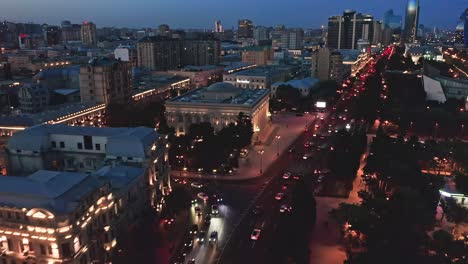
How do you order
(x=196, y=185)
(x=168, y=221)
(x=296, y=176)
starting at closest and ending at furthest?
1. (x=168, y=221)
2. (x=196, y=185)
3. (x=296, y=176)

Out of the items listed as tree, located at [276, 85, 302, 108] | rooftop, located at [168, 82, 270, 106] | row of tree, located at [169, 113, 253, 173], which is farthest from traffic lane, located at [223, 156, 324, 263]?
tree, located at [276, 85, 302, 108]

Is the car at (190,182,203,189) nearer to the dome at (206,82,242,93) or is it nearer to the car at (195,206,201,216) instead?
the car at (195,206,201,216)

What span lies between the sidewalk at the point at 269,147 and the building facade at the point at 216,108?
423cm

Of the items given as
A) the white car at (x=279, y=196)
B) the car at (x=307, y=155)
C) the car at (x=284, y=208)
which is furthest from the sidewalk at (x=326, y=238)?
the car at (x=307, y=155)

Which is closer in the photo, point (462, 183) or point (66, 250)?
point (66, 250)

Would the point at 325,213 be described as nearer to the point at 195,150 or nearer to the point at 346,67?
the point at 195,150

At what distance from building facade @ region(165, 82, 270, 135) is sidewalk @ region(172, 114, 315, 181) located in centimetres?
423

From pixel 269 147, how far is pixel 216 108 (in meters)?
13.4

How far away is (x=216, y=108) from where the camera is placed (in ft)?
256

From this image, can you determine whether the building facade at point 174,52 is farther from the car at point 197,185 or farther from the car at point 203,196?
the car at point 203,196

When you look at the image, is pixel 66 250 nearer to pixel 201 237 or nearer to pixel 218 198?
pixel 201 237

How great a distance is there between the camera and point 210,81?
146750 mm

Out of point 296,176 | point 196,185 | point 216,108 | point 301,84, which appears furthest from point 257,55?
point 196,185

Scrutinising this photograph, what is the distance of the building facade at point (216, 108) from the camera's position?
254ft
